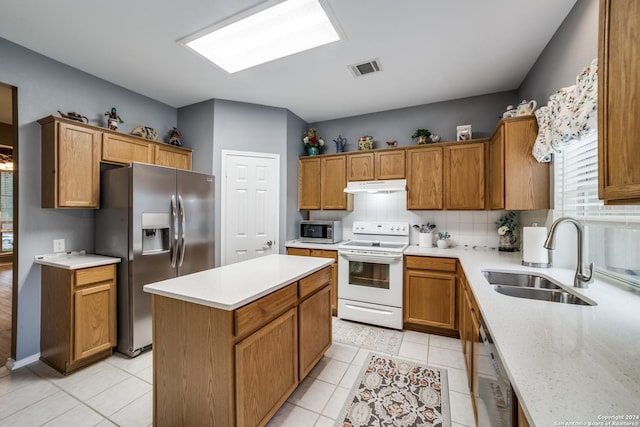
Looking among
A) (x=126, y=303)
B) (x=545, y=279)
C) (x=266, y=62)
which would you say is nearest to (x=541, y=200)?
(x=545, y=279)

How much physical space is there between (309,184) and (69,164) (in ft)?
8.46

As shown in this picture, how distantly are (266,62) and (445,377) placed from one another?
3.17 meters

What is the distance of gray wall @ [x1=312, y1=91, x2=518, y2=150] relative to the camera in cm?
317

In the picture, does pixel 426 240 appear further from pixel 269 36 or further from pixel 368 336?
pixel 269 36

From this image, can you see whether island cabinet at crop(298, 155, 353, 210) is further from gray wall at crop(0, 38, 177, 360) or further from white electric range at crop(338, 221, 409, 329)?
gray wall at crop(0, 38, 177, 360)

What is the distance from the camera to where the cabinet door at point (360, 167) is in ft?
11.5

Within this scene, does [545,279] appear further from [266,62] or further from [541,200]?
[266,62]

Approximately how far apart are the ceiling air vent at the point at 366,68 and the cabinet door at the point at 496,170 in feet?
4.21

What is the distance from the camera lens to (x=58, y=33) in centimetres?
214

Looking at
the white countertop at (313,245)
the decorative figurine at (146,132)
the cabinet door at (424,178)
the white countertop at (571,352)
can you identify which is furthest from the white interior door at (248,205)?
the white countertop at (571,352)

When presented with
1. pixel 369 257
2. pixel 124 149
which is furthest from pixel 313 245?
pixel 124 149

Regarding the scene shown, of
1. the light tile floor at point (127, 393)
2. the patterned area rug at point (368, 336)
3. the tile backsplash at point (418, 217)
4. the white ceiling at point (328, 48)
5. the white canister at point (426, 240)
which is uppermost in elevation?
the white ceiling at point (328, 48)

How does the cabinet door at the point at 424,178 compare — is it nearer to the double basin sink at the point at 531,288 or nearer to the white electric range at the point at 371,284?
the white electric range at the point at 371,284

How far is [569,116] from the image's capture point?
1604mm
